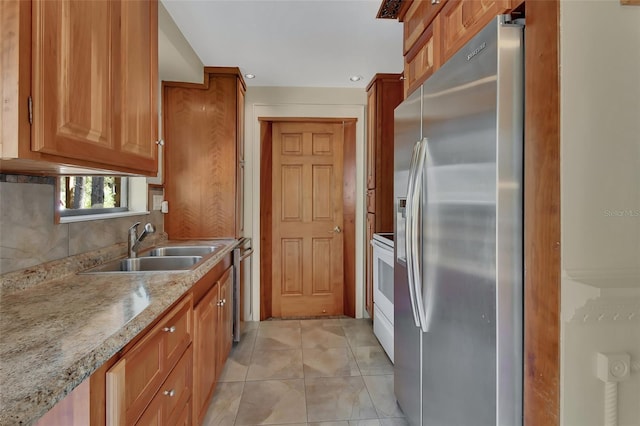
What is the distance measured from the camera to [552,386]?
2.68 ft

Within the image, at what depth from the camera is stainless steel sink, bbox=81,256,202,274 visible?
1639mm

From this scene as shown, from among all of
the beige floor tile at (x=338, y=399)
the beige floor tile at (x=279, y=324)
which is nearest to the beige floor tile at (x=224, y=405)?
the beige floor tile at (x=338, y=399)

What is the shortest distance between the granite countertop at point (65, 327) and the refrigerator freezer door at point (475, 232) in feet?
3.30

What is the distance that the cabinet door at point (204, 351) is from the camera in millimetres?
1489

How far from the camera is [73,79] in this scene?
0.91 metres

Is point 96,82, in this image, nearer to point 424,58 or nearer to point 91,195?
point 91,195

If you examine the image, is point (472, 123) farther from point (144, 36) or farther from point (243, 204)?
point (243, 204)

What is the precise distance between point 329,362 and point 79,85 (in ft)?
7.44

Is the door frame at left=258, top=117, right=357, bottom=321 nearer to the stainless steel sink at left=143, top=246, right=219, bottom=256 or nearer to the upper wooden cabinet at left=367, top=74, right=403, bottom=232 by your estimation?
the upper wooden cabinet at left=367, top=74, right=403, bottom=232

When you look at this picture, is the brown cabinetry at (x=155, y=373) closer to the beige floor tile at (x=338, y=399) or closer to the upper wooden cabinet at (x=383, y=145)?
the beige floor tile at (x=338, y=399)

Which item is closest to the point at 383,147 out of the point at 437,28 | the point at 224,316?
the point at 437,28

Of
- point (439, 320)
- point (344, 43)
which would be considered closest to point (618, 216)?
point (439, 320)

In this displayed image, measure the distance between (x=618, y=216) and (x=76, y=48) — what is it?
1598mm

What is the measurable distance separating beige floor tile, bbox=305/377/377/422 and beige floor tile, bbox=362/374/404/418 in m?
0.03
